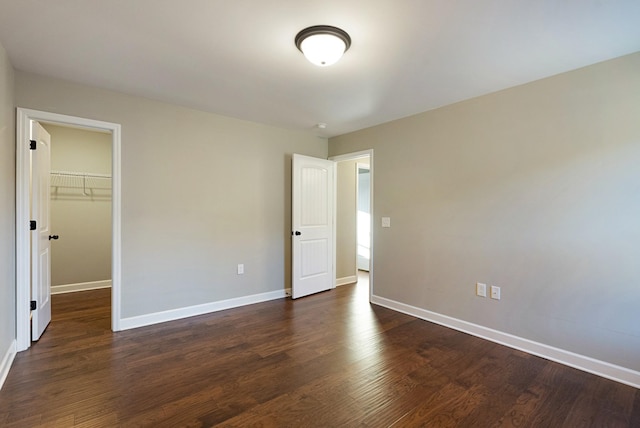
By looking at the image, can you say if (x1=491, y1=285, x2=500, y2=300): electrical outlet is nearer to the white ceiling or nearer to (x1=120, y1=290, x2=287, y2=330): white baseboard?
the white ceiling

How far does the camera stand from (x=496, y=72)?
2482mm

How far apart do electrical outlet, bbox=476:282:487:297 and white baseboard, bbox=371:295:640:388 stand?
1.05ft

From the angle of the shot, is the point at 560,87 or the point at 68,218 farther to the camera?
the point at 68,218

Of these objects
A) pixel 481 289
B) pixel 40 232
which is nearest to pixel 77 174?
pixel 40 232

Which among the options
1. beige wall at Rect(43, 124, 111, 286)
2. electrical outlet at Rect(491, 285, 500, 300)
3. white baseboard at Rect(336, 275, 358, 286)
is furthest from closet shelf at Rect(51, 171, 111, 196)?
electrical outlet at Rect(491, 285, 500, 300)

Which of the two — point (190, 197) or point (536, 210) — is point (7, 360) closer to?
point (190, 197)

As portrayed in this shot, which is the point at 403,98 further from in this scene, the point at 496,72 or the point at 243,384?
the point at 243,384

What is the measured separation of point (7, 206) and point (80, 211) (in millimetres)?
2452

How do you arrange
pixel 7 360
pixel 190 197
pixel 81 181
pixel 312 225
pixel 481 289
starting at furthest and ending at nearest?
pixel 81 181
pixel 312 225
pixel 190 197
pixel 481 289
pixel 7 360

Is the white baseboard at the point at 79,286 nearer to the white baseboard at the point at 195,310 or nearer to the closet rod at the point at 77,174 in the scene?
the closet rod at the point at 77,174

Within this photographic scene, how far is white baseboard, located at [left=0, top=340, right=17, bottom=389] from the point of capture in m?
2.09

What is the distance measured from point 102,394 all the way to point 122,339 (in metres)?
0.93

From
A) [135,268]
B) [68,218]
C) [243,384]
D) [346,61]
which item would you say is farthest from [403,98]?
[68,218]

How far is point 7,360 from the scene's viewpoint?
224 centimetres
